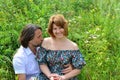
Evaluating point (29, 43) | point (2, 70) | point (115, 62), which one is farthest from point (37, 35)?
point (115, 62)

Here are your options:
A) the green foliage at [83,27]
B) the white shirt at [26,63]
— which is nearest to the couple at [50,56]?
the white shirt at [26,63]

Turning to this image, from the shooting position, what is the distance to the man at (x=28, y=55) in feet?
12.3

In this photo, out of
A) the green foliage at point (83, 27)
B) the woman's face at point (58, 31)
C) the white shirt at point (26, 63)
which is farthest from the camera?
the green foliage at point (83, 27)

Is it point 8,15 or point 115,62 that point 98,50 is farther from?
point 8,15

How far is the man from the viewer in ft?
12.3

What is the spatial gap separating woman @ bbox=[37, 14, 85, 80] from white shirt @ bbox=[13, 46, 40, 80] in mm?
91

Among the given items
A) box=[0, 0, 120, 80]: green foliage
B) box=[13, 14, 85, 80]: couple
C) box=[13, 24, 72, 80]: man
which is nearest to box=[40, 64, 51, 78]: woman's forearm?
box=[13, 14, 85, 80]: couple

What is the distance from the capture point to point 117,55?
4.78 m

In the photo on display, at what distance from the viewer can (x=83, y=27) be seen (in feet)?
18.1

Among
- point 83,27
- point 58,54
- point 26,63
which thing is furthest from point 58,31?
point 83,27

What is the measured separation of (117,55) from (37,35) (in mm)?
1408

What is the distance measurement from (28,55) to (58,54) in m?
0.31

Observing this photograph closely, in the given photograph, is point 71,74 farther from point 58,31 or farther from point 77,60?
point 58,31

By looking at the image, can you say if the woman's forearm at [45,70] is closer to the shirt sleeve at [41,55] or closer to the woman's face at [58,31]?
the shirt sleeve at [41,55]
